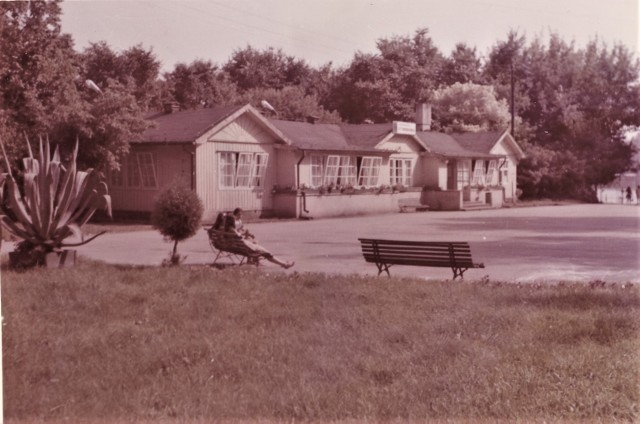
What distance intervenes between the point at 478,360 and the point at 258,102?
44.7 meters

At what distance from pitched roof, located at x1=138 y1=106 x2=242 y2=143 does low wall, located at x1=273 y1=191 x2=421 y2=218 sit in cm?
419

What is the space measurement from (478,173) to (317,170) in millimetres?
16598

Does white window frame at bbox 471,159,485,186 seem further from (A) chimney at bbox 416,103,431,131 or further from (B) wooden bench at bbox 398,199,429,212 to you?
(B) wooden bench at bbox 398,199,429,212

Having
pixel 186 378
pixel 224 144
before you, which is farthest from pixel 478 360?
pixel 224 144

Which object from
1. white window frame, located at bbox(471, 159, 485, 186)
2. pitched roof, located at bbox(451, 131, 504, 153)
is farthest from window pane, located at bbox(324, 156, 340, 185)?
pitched roof, located at bbox(451, 131, 504, 153)

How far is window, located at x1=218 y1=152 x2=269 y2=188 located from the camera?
29.8 metres

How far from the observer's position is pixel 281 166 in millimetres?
32344

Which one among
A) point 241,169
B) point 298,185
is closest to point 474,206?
point 298,185

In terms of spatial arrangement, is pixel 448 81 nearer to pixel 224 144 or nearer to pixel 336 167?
pixel 336 167

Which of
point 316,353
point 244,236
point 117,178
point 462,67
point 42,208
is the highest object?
point 462,67

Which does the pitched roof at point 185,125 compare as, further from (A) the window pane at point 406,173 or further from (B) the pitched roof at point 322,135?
(A) the window pane at point 406,173

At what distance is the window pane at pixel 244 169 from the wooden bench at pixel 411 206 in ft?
31.7

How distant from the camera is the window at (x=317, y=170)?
110ft

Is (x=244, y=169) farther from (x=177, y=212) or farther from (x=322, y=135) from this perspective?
(x=177, y=212)
